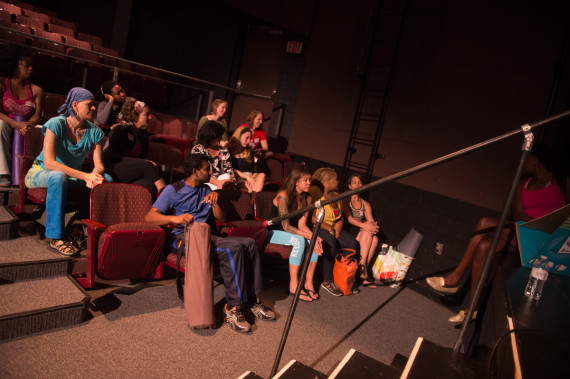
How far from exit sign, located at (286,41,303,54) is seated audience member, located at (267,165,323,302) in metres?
3.26

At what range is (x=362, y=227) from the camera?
4316 mm

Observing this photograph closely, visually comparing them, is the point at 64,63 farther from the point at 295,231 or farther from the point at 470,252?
the point at 470,252

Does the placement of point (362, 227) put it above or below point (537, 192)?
below

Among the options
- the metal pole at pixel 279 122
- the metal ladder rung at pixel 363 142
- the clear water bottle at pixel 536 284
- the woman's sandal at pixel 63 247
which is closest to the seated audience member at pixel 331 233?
the metal ladder rung at pixel 363 142

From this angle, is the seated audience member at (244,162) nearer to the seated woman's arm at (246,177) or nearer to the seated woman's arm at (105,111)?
the seated woman's arm at (246,177)

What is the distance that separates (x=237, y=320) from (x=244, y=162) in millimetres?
2061

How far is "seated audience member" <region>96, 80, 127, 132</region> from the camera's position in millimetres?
4070

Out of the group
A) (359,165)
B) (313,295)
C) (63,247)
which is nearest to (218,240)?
(63,247)

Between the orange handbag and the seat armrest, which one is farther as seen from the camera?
the orange handbag

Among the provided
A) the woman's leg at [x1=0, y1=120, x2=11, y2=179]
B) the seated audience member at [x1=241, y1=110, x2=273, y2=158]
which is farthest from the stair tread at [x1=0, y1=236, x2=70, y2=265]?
the seated audience member at [x1=241, y1=110, x2=273, y2=158]

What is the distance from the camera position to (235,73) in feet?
26.7

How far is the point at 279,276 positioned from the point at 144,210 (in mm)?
1489

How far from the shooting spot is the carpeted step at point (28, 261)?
2350 millimetres

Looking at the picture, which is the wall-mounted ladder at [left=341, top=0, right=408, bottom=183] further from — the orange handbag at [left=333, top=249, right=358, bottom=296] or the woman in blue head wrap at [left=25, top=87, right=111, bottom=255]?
the woman in blue head wrap at [left=25, top=87, right=111, bottom=255]
